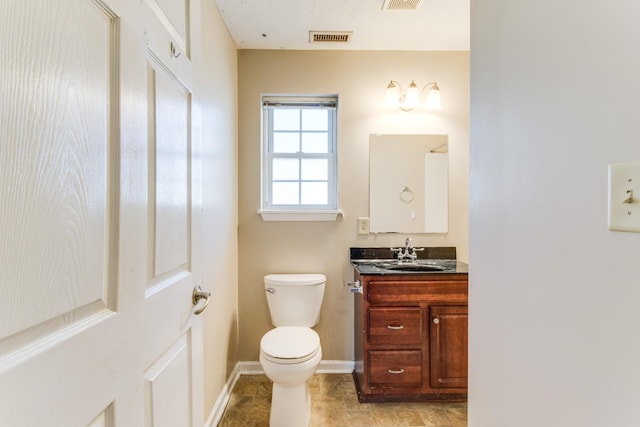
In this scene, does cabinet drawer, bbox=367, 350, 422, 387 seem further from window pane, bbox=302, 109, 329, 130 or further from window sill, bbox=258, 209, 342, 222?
window pane, bbox=302, 109, 329, 130

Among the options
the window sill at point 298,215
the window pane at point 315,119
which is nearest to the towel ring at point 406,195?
the window sill at point 298,215

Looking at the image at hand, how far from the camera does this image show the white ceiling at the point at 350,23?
1.82 m

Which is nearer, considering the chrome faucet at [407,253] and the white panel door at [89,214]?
the white panel door at [89,214]

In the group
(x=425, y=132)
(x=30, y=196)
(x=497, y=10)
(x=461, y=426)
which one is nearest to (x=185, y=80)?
(x=30, y=196)

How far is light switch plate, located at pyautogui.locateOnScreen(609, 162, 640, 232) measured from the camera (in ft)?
1.67

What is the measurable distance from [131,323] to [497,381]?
Result: 0.99m

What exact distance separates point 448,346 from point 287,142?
1.86 metres

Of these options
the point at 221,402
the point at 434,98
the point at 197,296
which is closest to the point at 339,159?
the point at 434,98

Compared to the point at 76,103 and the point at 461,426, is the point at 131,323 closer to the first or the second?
the point at 76,103

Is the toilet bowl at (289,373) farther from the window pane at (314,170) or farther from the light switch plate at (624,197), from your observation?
the light switch plate at (624,197)

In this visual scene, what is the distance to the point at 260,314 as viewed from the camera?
2.34 metres

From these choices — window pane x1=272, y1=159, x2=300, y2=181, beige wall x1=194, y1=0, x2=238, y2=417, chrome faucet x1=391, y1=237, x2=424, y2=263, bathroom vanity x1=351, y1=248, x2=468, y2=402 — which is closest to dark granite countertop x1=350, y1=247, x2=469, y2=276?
chrome faucet x1=391, y1=237, x2=424, y2=263

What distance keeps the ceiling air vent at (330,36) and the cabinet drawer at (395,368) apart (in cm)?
214

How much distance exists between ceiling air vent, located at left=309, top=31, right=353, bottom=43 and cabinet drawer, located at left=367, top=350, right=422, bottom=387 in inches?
84.4
